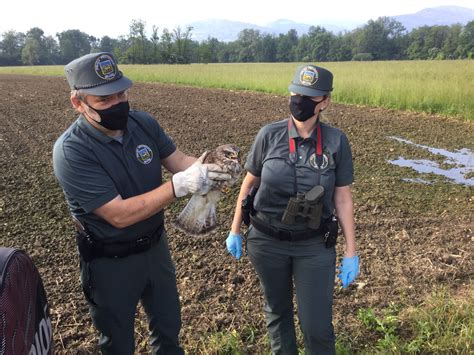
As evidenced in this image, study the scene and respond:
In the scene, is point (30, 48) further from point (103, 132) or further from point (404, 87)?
point (103, 132)

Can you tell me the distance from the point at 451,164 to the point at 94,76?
21.5 feet

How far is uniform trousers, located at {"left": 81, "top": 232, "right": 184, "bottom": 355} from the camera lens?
2096 millimetres

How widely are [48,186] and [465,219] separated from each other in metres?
5.43

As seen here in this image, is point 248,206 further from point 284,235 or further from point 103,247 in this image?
point 103,247

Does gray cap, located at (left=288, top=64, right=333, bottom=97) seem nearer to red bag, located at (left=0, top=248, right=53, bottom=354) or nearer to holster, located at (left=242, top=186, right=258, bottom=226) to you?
holster, located at (left=242, top=186, right=258, bottom=226)

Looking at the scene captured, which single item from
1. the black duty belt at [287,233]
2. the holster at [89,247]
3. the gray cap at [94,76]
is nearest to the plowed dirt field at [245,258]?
the black duty belt at [287,233]

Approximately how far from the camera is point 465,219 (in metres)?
4.68

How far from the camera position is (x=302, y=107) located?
2307 mm

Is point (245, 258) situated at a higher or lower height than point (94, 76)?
lower

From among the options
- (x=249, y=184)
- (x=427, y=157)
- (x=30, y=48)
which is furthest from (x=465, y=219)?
(x=30, y=48)

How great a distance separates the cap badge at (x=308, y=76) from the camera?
229cm

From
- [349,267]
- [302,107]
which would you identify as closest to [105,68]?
[302,107]

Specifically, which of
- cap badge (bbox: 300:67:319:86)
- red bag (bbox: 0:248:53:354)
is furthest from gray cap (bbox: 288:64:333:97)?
red bag (bbox: 0:248:53:354)

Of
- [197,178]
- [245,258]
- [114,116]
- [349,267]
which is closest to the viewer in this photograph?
[197,178]
